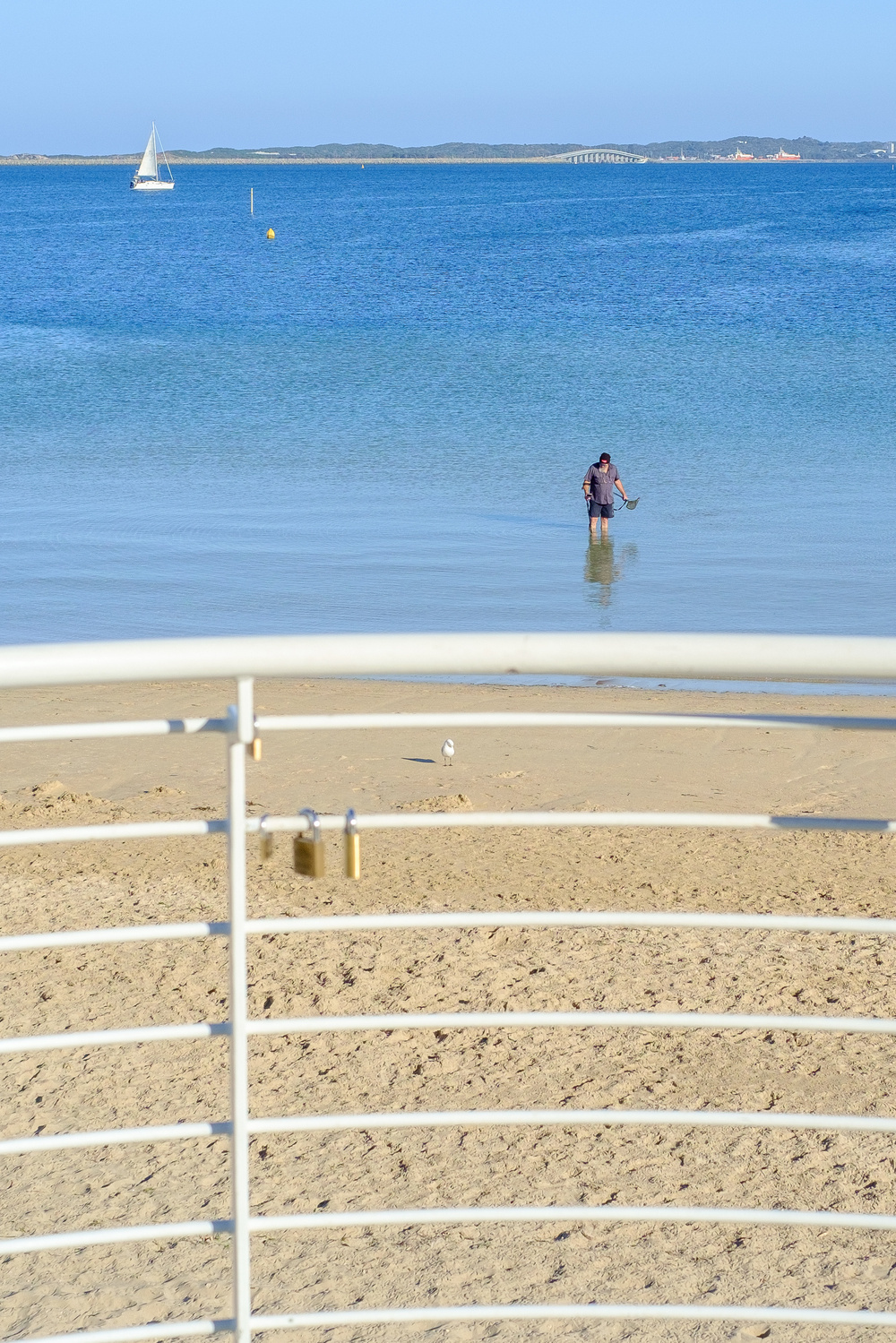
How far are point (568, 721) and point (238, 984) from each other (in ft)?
1.92

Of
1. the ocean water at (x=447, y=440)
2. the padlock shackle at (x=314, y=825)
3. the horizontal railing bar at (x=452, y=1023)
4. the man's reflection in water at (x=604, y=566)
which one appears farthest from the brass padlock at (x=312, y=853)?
the man's reflection in water at (x=604, y=566)

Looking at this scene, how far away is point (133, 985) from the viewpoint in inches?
219

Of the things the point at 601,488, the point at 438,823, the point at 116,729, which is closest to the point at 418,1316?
the point at 438,823

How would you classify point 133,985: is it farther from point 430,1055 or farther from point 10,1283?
point 10,1283

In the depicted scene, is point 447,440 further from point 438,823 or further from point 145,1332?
point 145,1332

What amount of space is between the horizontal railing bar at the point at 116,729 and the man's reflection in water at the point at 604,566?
14562 mm

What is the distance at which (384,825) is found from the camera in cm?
204

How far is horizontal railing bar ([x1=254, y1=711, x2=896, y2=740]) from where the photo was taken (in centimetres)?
198

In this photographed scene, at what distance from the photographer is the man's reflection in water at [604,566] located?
673 inches

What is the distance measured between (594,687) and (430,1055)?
837cm

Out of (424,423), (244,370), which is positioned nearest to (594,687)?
(424,423)

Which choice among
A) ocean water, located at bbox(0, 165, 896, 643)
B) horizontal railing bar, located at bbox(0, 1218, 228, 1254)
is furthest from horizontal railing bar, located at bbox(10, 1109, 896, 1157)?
ocean water, located at bbox(0, 165, 896, 643)

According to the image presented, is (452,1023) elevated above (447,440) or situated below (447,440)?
above

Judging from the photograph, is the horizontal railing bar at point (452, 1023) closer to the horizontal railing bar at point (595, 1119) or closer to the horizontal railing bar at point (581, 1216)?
the horizontal railing bar at point (595, 1119)
